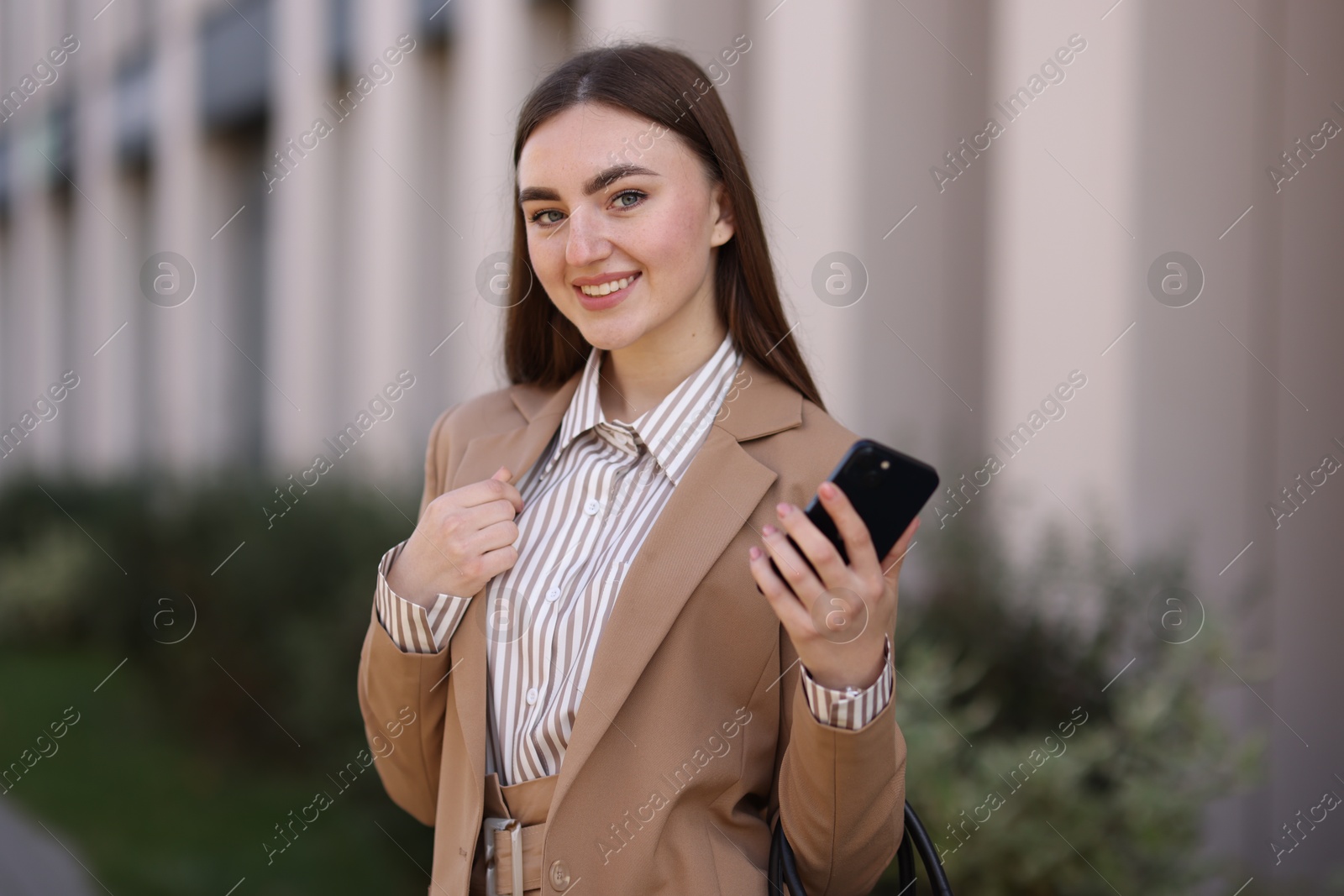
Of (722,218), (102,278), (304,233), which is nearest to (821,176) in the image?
(722,218)

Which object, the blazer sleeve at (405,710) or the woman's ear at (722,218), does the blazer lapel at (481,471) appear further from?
the woman's ear at (722,218)

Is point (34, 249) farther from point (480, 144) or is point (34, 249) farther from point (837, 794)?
point (837, 794)

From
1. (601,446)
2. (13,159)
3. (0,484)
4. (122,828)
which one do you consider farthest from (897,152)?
(13,159)

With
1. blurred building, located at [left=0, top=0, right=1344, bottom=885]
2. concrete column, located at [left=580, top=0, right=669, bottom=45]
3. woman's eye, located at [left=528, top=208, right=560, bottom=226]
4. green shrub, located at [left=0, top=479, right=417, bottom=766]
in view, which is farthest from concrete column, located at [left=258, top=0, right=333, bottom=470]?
woman's eye, located at [left=528, top=208, right=560, bottom=226]

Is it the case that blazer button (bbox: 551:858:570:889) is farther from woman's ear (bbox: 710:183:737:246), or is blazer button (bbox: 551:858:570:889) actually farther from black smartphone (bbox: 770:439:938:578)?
woman's ear (bbox: 710:183:737:246)

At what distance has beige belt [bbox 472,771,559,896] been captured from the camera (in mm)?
1618

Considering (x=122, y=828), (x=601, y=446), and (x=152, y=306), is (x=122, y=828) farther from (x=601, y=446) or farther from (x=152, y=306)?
(x=152, y=306)

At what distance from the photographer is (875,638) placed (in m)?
1.42

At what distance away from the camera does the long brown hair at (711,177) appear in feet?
5.64

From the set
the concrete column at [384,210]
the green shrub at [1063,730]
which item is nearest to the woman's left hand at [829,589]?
the green shrub at [1063,730]

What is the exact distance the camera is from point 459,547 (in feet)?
5.49

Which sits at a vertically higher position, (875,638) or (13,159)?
(13,159)

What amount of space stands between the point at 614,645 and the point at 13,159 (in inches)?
506

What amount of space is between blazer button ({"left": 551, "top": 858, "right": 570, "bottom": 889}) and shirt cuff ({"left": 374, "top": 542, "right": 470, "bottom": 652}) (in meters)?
0.39
